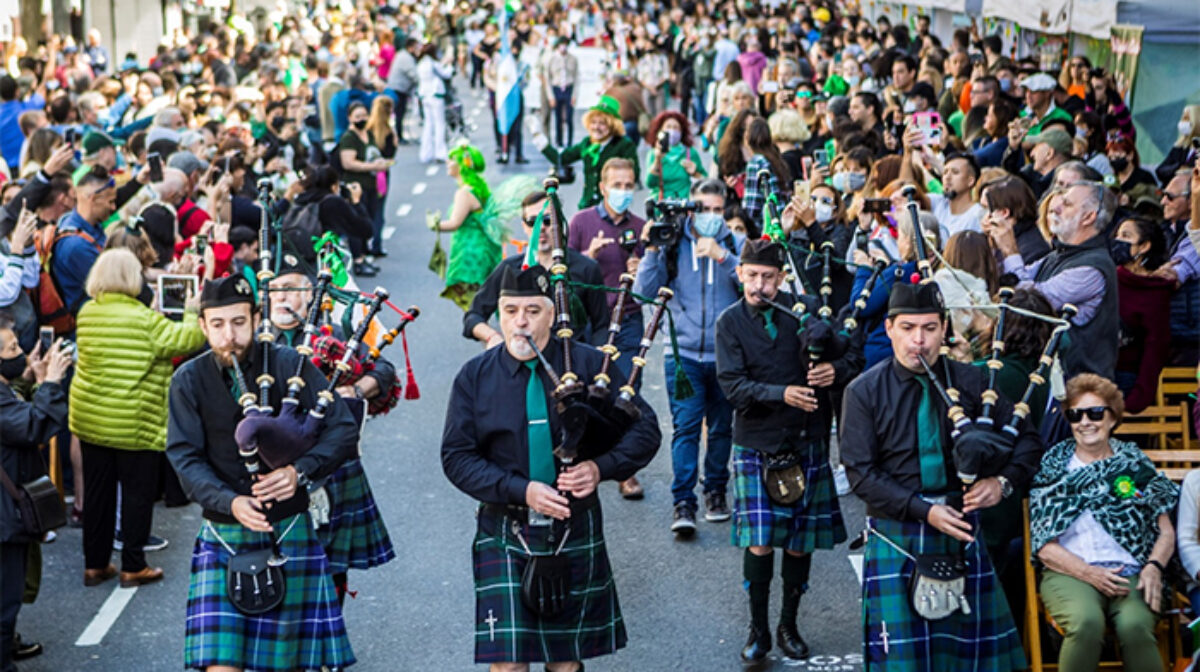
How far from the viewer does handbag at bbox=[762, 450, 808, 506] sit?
21.3 ft

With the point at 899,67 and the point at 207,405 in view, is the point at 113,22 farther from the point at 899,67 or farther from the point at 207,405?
the point at 207,405

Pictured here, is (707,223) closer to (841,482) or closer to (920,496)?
(841,482)

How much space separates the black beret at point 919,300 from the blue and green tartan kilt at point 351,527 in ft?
7.89

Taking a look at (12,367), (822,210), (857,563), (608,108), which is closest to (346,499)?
(12,367)

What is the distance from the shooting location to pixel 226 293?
17.5 ft

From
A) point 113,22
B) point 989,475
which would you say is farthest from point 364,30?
point 989,475

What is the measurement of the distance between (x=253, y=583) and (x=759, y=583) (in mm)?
2207

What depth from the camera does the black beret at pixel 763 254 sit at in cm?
659

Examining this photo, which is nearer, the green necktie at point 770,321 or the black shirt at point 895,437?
the black shirt at point 895,437

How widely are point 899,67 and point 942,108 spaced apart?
63cm

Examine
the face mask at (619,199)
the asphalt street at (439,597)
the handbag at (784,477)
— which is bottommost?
the asphalt street at (439,597)

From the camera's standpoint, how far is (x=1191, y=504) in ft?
18.9

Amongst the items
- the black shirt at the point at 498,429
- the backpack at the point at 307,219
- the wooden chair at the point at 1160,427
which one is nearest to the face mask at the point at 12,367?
the black shirt at the point at 498,429

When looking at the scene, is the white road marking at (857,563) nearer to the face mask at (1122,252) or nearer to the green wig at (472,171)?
the face mask at (1122,252)
